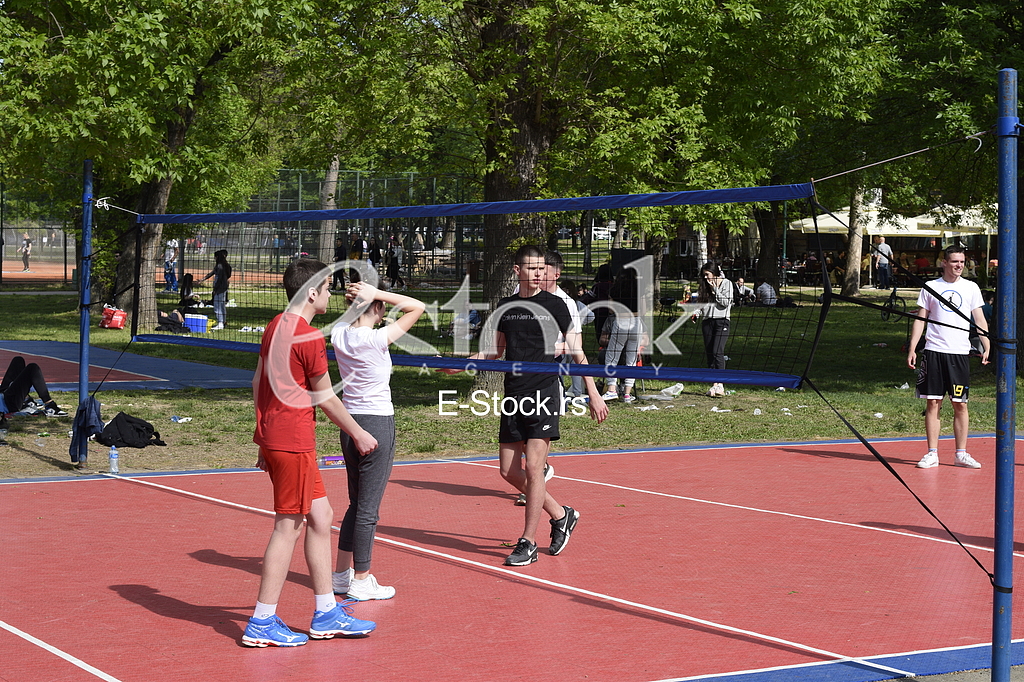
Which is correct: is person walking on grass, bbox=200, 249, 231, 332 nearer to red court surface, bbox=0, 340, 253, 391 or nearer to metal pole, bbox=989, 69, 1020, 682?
red court surface, bbox=0, 340, 253, 391

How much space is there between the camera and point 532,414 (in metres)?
7.34

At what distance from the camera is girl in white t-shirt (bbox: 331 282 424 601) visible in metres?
6.12

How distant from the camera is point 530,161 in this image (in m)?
15.2

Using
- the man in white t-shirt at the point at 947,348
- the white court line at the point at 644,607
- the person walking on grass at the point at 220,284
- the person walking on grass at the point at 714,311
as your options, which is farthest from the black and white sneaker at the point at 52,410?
the person walking on grass at the point at 220,284

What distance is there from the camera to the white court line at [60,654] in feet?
17.1

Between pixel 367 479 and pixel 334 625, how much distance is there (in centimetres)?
83

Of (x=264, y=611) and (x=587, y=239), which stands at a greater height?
(x=587, y=239)

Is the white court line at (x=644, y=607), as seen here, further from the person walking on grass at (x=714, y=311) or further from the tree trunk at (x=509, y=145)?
the person walking on grass at (x=714, y=311)

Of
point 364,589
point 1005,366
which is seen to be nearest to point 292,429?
point 364,589

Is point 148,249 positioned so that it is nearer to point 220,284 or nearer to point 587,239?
point 220,284

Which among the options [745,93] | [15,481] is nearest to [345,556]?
[15,481]

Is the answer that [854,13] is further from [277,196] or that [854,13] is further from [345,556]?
[277,196]

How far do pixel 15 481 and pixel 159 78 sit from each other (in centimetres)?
515

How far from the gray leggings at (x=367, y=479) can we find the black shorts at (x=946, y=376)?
21.6 feet
